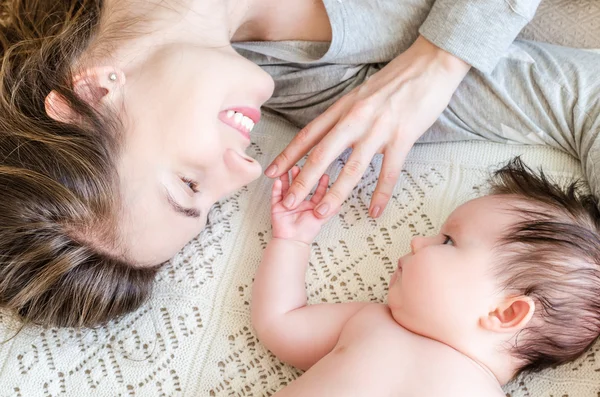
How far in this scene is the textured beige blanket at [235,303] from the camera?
1099mm

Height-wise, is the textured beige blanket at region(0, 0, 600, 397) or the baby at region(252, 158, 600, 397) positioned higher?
the baby at region(252, 158, 600, 397)

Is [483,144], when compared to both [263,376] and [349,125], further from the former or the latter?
[263,376]

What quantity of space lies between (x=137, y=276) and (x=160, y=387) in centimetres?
20

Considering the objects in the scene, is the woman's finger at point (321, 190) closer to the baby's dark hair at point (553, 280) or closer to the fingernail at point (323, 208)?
the fingernail at point (323, 208)

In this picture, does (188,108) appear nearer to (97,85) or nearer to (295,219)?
(97,85)

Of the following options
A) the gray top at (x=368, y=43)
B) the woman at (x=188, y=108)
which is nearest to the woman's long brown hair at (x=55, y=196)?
the woman at (x=188, y=108)

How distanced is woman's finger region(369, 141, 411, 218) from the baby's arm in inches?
4.1

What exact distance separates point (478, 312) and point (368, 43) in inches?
25.3

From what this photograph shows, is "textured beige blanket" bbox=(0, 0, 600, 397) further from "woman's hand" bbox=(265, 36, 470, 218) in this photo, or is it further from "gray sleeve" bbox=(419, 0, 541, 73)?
"gray sleeve" bbox=(419, 0, 541, 73)

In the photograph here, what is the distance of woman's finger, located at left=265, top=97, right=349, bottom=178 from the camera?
121 centimetres

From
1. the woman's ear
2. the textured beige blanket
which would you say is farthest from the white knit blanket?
the woman's ear

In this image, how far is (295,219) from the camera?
1.20m

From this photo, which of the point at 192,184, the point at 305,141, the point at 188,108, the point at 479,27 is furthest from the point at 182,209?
the point at 479,27

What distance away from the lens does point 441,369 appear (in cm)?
A: 93
